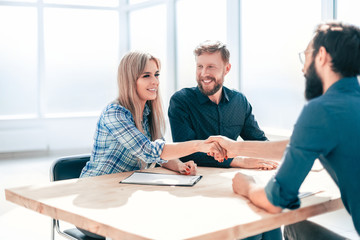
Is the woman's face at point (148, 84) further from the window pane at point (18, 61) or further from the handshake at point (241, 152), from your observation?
the window pane at point (18, 61)

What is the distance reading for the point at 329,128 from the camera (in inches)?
48.7

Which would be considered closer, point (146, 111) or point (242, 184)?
point (242, 184)

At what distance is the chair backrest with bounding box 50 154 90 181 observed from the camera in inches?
84.0

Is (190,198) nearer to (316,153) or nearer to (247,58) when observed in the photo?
(316,153)

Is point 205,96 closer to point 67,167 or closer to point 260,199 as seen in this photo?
point 67,167

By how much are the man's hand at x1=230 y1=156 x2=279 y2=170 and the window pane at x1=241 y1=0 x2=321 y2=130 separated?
2.24m

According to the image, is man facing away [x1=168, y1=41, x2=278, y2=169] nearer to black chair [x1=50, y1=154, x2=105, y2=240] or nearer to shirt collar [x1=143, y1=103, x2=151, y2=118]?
shirt collar [x1=143, y1=103, x2=151, y2=118]

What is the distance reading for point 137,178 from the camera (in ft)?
6.10

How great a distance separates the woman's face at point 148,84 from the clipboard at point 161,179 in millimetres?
549

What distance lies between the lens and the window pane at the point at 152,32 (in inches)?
269

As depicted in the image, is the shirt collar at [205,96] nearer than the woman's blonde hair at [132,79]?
No

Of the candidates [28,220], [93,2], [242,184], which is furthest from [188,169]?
[93,2]

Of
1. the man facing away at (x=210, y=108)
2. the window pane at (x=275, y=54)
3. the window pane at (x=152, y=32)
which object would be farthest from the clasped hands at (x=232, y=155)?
the window pane at (x=152, y=32)

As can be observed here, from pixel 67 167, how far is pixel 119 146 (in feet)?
1.02
